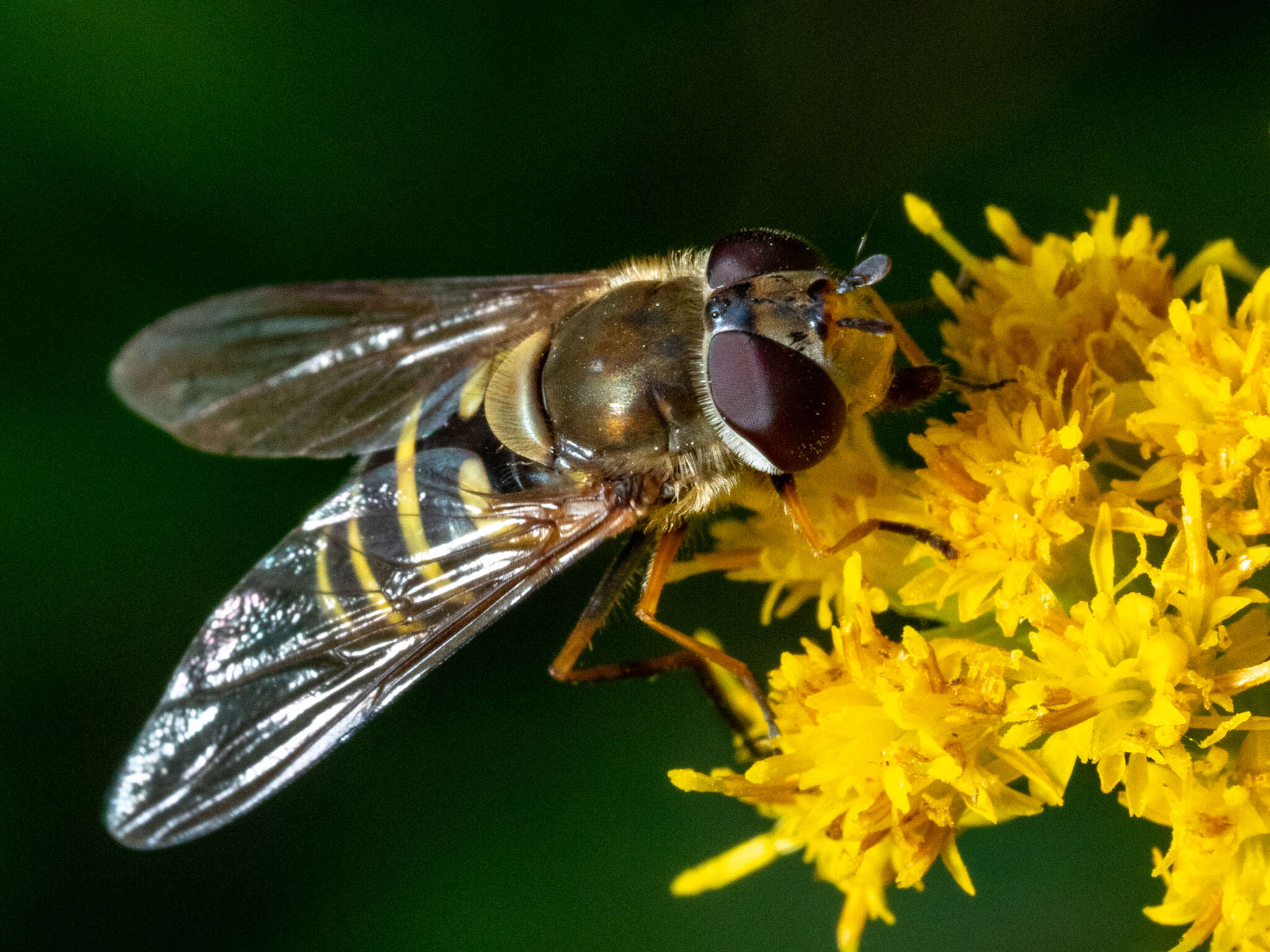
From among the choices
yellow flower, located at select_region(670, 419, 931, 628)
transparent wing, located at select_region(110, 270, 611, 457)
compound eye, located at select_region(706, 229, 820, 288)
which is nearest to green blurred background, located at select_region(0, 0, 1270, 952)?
transparent wing, located at select_region(110, 270, 611, 457)

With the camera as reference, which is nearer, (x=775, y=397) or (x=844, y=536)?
(x=775, y=397)

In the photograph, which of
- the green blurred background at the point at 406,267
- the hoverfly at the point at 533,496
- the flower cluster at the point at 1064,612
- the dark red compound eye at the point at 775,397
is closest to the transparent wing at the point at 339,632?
the hoverfly at the point at 533,496

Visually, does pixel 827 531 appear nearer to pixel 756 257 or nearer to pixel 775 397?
pixel 775 397

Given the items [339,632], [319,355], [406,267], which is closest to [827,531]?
[339,632]

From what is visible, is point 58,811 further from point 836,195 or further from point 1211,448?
point 1211,448

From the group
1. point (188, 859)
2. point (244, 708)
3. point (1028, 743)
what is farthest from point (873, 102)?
point (188, 859)

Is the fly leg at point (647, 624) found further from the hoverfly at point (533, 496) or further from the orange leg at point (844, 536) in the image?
the orange leg at point (844, 536)

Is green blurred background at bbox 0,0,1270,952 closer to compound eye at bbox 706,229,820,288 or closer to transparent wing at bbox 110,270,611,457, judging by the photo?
transparent wing at bbox 110,270,611,457
